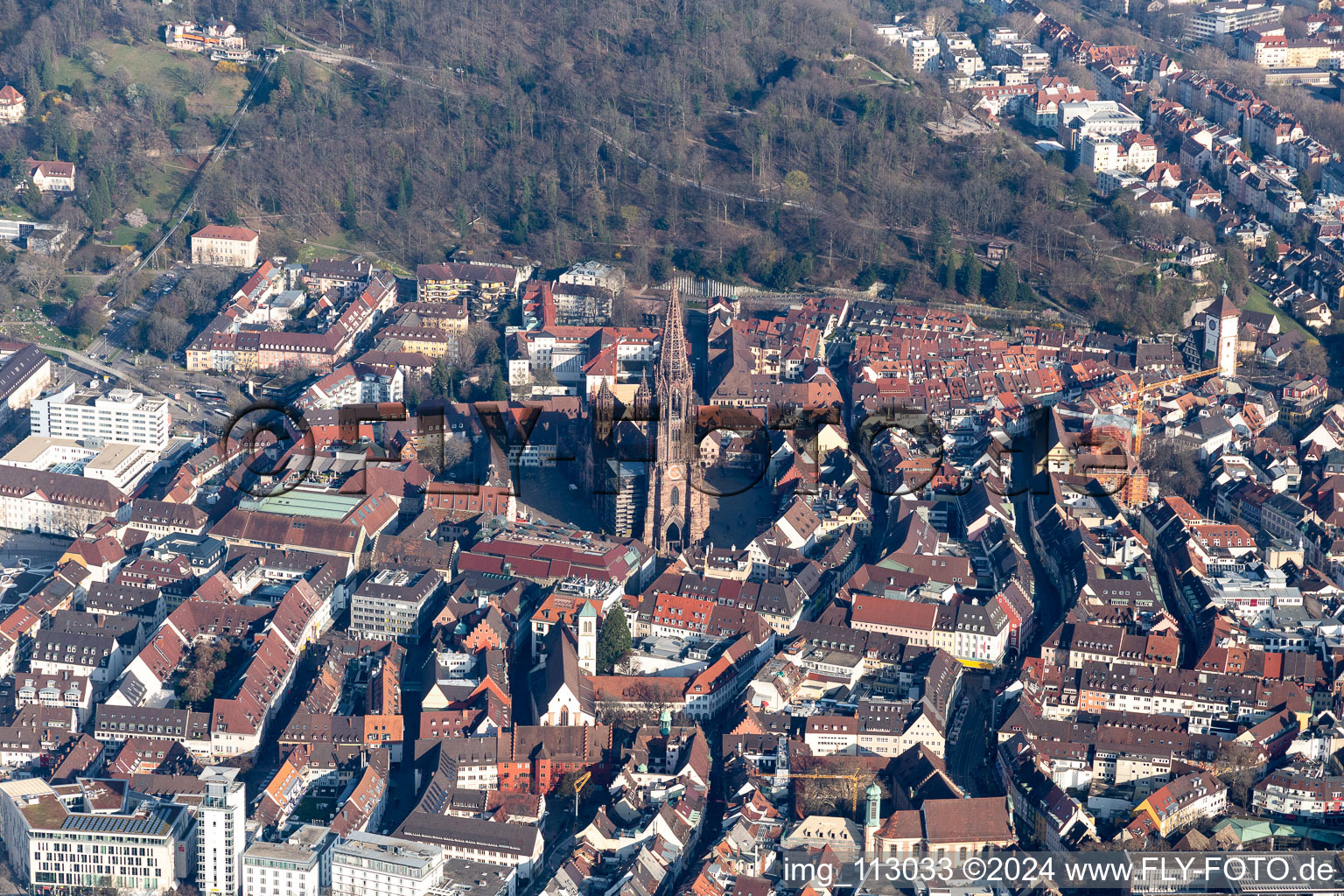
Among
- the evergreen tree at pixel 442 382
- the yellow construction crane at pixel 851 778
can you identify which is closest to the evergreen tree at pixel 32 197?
the evergreen tree at pixel 442 382

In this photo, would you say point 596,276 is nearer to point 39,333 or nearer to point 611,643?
point 39,333

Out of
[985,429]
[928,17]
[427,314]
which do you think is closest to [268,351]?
[427,314]

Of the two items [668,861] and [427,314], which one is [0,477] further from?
[668,861]

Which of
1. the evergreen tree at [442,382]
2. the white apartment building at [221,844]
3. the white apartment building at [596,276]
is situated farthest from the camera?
the white apartment building at [596,276]

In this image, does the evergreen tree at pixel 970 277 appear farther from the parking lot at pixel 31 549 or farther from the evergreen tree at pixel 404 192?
the parking lot at pixel 31 549

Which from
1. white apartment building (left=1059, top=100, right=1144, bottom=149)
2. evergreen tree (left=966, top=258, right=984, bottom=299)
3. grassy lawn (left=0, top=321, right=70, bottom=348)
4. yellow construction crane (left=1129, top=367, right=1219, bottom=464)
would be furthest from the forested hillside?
grassy lawn (left=0, top=321, right=70, bottom=348)

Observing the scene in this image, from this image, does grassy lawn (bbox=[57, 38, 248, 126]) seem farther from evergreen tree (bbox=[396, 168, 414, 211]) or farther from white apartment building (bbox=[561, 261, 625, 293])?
white apartment building (bbox=[561, 261, 625, 293])
